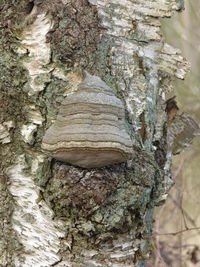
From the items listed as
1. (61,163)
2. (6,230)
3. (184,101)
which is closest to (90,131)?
(61,163)

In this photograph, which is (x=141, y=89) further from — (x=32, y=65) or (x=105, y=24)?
(x=32, y=65)

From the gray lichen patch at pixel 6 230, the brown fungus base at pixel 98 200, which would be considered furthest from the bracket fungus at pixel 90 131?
the gray lichen patch at pixel 6 230

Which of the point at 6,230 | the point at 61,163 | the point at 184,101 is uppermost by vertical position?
the point at 184,101

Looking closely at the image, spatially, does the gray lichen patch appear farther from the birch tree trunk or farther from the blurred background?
the blurred background

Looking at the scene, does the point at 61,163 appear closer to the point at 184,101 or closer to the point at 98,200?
the point at 98,200

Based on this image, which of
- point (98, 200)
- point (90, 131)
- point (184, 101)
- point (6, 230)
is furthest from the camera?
point (184, 101)

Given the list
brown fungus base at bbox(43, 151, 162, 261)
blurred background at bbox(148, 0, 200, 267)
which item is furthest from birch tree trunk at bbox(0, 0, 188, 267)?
blurred background at bbox(148, 0, 200, 267)

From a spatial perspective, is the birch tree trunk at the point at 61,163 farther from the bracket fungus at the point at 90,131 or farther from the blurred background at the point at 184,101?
the blurred background at the point at 184,101
